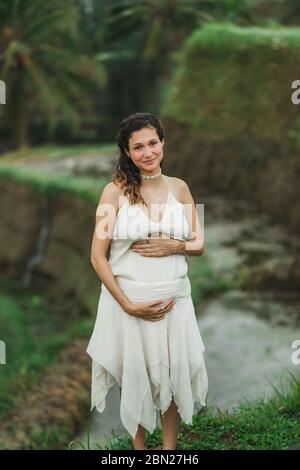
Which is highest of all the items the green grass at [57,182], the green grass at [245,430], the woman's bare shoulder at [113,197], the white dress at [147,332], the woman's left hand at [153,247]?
the green grass at [57,182]

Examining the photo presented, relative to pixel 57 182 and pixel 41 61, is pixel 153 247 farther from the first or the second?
pixel 41 61

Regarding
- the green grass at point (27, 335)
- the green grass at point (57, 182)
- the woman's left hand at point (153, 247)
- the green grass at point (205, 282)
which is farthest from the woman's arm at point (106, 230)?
the green grass at point (57, 182)

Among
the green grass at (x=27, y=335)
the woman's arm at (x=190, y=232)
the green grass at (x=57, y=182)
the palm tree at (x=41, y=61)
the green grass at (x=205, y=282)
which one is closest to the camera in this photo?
the woman's arm at (x=190, y=232)

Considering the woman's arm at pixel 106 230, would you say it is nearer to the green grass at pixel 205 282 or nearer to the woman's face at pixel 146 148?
the woman's face at pixel 146 148

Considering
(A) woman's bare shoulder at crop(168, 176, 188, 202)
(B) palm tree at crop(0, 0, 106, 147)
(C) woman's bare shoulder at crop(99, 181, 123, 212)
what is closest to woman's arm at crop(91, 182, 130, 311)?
(C) woman's bare shoulder at crop(99, 181, 123, 212)

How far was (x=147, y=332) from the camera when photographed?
2.88 metres

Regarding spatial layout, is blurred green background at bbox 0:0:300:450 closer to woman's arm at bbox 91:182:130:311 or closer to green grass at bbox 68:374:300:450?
green grass at bbox 68:374:300:450

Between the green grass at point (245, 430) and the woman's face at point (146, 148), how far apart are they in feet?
4.84

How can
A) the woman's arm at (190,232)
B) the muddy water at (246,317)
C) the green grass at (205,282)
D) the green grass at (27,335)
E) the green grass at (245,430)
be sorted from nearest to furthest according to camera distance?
the woman's arm at (190,232)
the green grass at (245,430)
the muddy water at (246,317)
the green grass at (27,335)
the green grass at (205,282)

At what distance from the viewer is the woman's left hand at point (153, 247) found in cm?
287

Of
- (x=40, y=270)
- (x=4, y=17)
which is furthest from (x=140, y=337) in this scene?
(x=4, y=17)

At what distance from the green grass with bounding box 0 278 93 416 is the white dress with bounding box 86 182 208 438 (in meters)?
4.05
